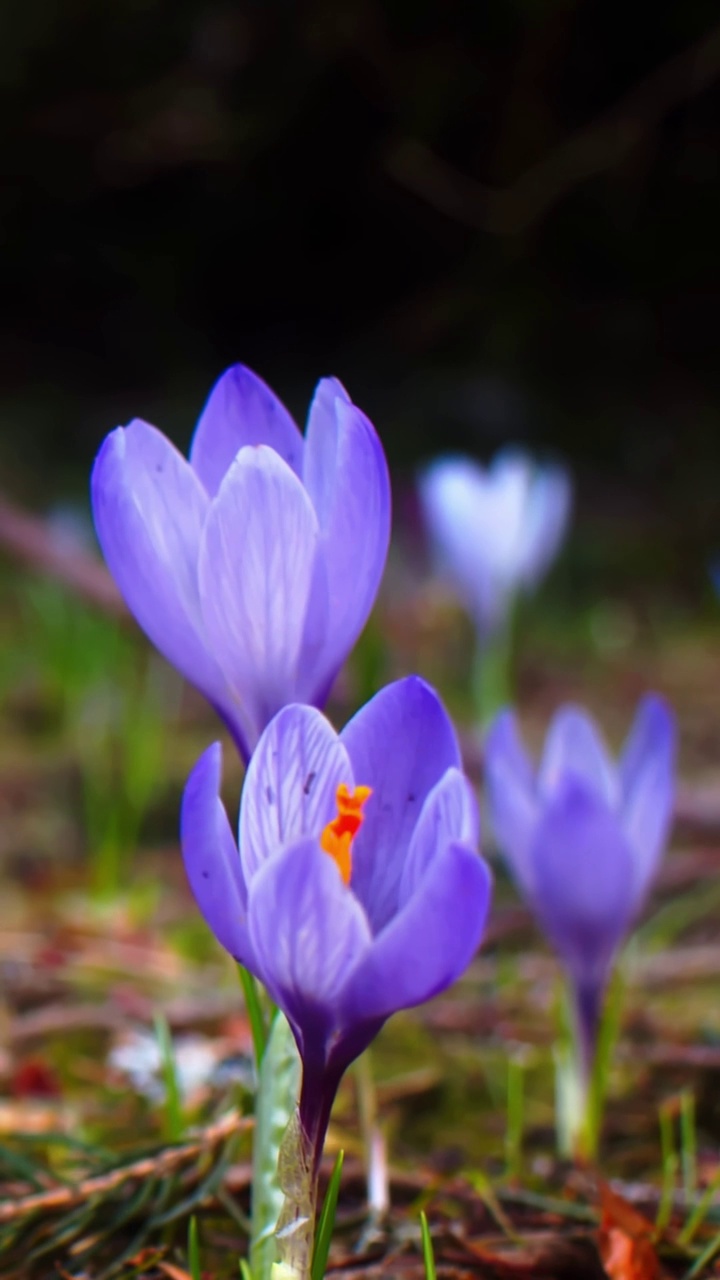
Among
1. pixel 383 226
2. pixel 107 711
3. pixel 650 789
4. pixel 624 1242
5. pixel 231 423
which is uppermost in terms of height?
pixel 383 226

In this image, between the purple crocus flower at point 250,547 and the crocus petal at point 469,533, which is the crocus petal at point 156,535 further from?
the crocus petal at point 469,533

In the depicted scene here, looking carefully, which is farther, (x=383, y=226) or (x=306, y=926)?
(x=383, y=226)

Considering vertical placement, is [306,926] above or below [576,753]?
below

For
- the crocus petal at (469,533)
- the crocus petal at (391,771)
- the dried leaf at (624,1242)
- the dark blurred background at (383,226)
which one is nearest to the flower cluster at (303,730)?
the crocus petal at (391,771)

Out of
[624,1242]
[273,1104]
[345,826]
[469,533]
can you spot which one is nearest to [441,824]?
[345,826]

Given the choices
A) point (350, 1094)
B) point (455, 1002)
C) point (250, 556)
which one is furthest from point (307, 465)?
point (455, 1002)

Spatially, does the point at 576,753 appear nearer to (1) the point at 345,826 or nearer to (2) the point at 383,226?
(1) the point at 345,826

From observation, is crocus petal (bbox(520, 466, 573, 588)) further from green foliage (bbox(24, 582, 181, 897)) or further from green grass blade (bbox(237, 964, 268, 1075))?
green grass blade (bbox(237, 964, 268, 1075))

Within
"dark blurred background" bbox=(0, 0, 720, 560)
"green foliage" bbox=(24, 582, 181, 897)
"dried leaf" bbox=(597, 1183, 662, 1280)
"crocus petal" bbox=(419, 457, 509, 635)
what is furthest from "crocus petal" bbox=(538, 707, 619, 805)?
"dark blurred background" bbox=(0, 0, 720, 560)
